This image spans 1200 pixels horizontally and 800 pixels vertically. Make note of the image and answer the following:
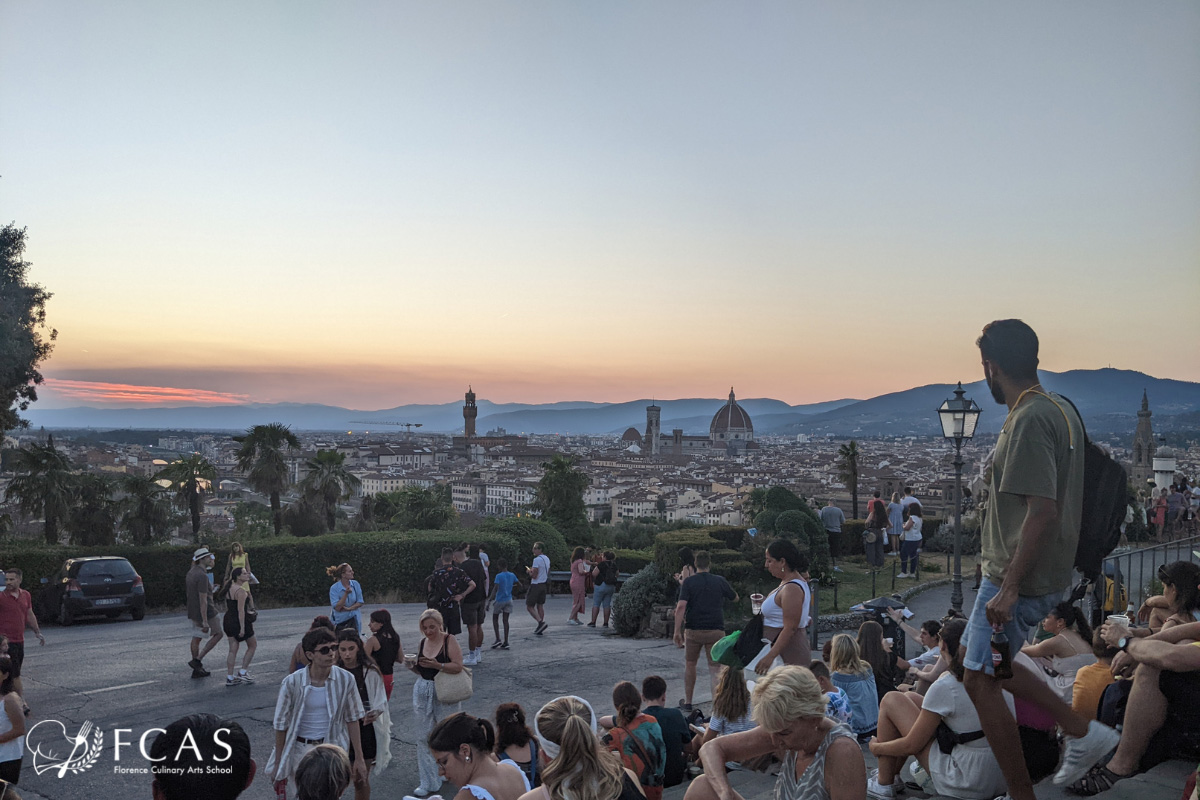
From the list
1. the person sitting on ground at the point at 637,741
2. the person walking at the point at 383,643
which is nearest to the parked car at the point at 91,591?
the person walking at the point at 383,643

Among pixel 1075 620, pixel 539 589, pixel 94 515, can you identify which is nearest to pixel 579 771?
pixel 1075 620

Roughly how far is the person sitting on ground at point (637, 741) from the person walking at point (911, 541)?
40.1 ft

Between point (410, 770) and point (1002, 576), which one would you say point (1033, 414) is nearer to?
point (1002, 576)

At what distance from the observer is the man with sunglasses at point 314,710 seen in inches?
190

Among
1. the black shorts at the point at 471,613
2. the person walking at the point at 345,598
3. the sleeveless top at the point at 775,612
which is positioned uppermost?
the sleeveless top at the point at 775,612

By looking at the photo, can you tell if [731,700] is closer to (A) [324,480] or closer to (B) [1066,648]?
(B) [1066,648]

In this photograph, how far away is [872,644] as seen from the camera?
6.37 meters

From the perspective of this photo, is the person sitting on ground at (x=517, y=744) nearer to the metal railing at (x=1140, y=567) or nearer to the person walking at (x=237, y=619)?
the metal railing at (x=1140, y=567)

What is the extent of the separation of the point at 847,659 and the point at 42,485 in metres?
29.0

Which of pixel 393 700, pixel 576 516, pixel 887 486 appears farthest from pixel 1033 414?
pixel 887 486

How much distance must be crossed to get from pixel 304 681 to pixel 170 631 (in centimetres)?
1022

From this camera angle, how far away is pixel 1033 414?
3.15 meters

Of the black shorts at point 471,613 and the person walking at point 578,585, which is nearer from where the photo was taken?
the black shorts at point 471,613
